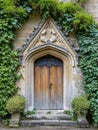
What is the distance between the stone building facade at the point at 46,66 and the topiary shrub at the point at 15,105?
1.79 feet

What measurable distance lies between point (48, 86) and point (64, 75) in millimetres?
605

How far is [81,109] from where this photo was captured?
593cm

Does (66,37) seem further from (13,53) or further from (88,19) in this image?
(13,53)

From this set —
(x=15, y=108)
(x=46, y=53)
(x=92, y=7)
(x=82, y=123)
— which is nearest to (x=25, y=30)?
(x=46, y=53)

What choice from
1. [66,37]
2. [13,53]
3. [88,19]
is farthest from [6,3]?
[88,19]

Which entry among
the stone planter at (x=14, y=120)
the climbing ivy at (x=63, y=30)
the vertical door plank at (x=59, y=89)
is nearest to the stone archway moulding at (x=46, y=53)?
the vertical door plank at (x=59, y=89)

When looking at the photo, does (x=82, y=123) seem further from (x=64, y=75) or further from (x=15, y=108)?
(x=15, y=108)

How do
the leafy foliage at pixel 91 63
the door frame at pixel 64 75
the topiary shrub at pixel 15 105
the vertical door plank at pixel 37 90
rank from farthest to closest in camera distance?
the vertical door plank at pixel 37 90 → the door frame at pixel 64 75 → the leafy foliage at pixel 91 63 → the topiary shrub at pixel 15 105

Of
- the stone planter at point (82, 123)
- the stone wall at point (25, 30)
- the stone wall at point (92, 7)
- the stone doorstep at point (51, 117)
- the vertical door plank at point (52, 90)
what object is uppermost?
the stone wall at point (92, 7)

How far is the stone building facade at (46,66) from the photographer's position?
661 centimetres

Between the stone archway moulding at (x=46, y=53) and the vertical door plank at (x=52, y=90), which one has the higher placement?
the stone archway moulding at (x=46, y=53)

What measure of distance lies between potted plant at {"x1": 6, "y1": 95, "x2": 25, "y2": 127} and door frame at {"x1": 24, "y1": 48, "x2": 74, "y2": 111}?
2.07 ft

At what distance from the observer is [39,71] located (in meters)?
6.96

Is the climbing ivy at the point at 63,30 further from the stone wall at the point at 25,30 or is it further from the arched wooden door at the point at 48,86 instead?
the arched wooden door at the point at 48,86
